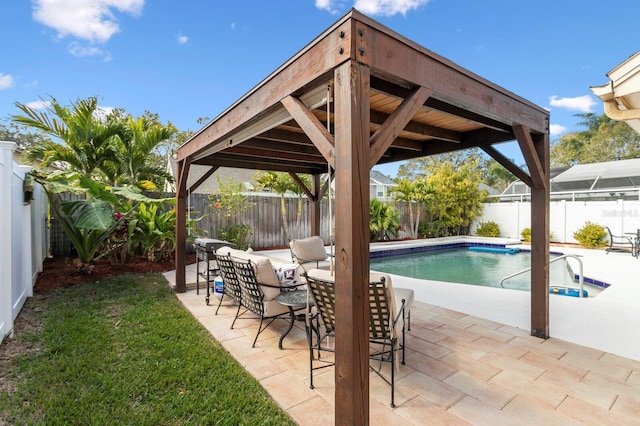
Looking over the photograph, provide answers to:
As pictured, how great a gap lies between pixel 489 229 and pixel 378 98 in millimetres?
14782

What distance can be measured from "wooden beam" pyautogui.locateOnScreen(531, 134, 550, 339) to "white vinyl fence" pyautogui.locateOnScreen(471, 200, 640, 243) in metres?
11.1

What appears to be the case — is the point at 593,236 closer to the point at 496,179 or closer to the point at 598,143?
the point at 598,143

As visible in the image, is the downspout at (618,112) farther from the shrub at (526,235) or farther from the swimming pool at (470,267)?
the shrub at (526,235)

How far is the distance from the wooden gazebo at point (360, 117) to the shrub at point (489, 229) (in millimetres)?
12982

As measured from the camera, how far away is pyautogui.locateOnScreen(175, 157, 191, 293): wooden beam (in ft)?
19.2

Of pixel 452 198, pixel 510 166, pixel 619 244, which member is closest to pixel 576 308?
pixel 510 166

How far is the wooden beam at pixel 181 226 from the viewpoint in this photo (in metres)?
5.86

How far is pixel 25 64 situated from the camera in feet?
58.9

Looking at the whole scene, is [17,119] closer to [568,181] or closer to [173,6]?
[173,6]

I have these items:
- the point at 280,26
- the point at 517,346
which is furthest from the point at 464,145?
the point at 280,26

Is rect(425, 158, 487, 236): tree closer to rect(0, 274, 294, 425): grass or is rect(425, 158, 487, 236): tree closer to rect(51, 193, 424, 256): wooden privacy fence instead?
rect(51, 193, 424, 256): wooden privacy fence

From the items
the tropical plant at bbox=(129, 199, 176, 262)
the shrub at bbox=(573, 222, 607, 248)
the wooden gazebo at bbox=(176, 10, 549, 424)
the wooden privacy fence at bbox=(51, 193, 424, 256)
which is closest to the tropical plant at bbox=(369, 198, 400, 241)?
the wooden privacy fence at bbox=(51, 193, 424, 256)

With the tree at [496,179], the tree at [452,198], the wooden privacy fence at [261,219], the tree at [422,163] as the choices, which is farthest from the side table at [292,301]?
the tree at [496,179]

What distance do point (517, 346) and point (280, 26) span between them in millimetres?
14048
